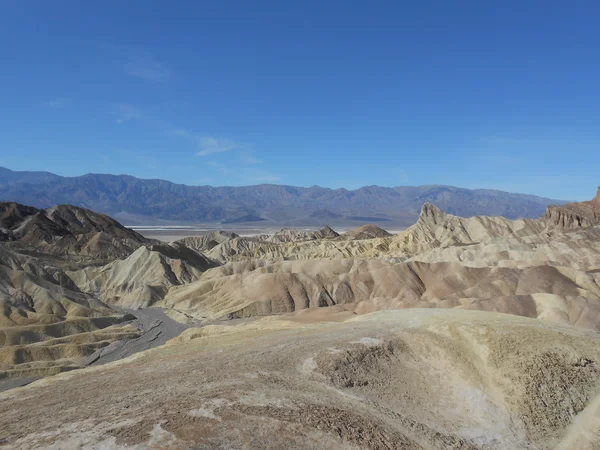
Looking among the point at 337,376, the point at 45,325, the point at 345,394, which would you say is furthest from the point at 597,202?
the point at 45,325

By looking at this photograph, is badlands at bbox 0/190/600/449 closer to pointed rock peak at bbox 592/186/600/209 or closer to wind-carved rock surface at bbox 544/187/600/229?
wind-carved rock surface at bbox 544/187/600/229

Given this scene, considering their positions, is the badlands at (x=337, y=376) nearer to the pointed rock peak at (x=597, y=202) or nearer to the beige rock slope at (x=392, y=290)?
the beige rock slope at (x=392, y=290)

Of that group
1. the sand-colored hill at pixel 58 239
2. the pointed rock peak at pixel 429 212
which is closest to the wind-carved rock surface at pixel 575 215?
the pointed rock peak at pixel 429 212

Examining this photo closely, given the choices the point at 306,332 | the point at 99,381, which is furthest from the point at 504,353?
the point at 99,381

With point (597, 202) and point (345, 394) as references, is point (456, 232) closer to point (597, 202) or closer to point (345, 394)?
point (597, 202)

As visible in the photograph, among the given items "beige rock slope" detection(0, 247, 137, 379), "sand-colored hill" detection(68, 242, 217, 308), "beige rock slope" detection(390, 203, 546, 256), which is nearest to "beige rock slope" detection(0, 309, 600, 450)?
"beige rock slope" detection(0, 247, 137, 379)
